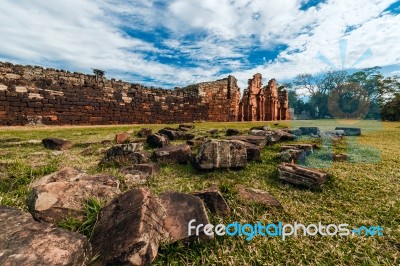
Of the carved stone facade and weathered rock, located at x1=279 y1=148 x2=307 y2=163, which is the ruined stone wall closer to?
the carved stone facade

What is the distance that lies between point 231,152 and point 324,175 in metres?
1.12

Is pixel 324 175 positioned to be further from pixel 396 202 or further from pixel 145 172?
pixel 145 172

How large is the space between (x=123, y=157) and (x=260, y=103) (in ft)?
95.4

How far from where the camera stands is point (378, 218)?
1852mm

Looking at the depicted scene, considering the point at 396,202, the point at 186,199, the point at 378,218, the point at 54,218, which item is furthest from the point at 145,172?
the point at 396,202

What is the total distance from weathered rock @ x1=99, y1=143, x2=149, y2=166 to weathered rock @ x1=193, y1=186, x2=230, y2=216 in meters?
1.63

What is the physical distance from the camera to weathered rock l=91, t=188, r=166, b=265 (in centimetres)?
127

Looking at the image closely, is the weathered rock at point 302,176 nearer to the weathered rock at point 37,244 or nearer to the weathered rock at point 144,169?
the weathered rock at point 144,169

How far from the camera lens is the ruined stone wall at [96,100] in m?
11.5

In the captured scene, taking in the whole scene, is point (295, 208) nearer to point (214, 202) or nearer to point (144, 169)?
point (214, 202)

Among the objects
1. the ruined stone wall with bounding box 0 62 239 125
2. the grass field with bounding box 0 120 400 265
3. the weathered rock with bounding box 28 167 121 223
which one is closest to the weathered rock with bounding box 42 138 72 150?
the grass field with bounding box 0 120 400 265

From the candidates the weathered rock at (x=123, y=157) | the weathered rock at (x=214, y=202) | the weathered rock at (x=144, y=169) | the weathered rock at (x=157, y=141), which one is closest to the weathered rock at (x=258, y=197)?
the weathered rock at (x=214, y=202)

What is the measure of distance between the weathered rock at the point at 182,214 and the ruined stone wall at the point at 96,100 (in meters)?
13.1

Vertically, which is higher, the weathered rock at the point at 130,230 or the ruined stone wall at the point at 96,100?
the ruined stone wall at the point at 96,100
